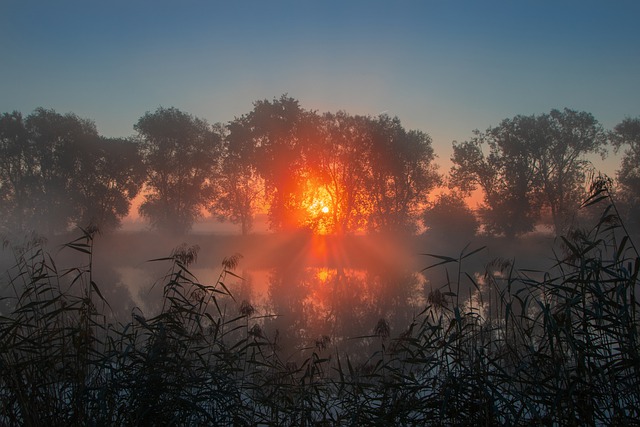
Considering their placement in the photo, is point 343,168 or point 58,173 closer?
point 58,173

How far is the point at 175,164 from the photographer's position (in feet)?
148

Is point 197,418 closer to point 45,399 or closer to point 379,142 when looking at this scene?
point 45,399

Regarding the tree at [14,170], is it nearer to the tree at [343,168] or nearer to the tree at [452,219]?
the tree at [343,168]

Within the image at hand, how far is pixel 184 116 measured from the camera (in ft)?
148

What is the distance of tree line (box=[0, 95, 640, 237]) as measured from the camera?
4038 centimetres

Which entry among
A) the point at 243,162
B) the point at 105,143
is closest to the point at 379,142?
the point at 243,162

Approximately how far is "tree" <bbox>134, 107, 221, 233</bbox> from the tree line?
14cm

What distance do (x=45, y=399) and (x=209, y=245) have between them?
37507 mm

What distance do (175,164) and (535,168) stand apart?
34232mm

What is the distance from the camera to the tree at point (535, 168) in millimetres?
39844

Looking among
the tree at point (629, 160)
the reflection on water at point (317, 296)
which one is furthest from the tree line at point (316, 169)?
the reflection on water at point (317, 296)

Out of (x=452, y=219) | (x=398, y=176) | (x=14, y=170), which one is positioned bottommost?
(x=452, y=219)

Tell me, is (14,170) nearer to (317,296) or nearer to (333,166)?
Answer: (333,166)

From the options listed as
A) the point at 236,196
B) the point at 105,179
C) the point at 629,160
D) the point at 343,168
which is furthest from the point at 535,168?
the point at 105,179
